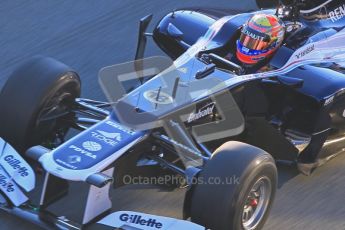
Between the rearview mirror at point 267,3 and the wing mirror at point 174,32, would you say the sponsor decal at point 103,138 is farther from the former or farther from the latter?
the rearview mirror at point 267,3

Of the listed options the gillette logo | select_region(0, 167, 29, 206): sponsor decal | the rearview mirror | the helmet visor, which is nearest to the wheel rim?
the gillette logo

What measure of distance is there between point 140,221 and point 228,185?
0.50 metres

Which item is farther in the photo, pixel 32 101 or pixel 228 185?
pixel 32 101

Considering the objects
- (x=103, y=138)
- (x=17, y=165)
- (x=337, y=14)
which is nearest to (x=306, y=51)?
(x=337, y=14)

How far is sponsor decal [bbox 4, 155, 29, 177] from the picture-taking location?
3654 mm

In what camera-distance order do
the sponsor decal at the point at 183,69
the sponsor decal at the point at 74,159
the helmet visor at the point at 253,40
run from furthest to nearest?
the helmet visor at the point at 253,40, the sponsor decal at the point at 183,69, the sponsor decal at the point at 74,159

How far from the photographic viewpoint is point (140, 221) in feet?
11.0

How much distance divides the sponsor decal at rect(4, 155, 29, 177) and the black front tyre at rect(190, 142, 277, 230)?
99 cm

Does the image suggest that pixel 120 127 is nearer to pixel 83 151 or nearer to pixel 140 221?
pixel 83 151

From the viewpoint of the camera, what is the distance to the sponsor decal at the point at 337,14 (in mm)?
5074

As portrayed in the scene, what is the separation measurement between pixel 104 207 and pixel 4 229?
694mm

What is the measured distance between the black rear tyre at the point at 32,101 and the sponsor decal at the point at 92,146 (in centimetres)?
50

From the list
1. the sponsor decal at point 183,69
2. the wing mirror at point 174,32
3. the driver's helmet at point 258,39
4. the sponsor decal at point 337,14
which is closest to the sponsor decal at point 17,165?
the sponsor decal at point 183,69

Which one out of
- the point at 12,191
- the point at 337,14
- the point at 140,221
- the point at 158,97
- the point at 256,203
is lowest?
the point at 256,203
